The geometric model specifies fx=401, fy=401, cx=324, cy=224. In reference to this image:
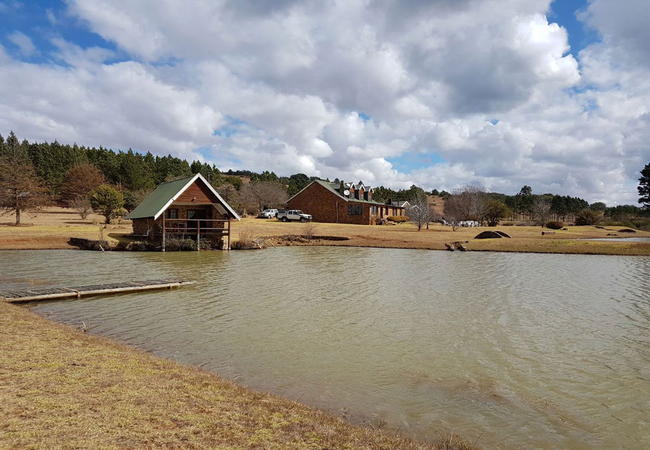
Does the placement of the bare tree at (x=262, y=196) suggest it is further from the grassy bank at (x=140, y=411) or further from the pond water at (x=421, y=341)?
the grassy bank at (x=140, y=411)

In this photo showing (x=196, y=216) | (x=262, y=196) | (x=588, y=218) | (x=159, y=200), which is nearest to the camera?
(x=159, y=200)

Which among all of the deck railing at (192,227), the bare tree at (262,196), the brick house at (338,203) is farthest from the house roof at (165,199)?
the bare tree at (262,196)

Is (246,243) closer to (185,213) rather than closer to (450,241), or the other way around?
(185,213)

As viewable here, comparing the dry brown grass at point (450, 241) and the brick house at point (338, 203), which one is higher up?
the brick house at point (338, 203)

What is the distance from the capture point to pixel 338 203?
2507 inches

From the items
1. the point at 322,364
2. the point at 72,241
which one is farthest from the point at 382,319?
the point at 72,241

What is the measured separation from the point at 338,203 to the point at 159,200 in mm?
33250

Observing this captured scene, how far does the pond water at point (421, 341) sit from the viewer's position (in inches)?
263

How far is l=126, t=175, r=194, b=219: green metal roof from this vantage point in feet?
108

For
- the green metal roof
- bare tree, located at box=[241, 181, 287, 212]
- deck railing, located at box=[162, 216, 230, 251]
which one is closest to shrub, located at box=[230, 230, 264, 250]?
deck railing, located at box=[162, 216, 230, 251]

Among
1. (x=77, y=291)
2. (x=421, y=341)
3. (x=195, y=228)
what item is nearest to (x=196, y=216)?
(x=195, y=228)

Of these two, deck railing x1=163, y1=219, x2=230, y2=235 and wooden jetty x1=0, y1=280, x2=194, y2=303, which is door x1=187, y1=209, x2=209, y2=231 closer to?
deck railing x1=163, y1=219, x2=230, y2=235

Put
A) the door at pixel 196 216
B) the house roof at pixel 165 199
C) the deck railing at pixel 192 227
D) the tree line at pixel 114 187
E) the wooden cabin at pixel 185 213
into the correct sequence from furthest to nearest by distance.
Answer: the tree line at pixel 114 187 → the door at pixel 196 216 → the deck railing at pixel 192 227 → the wooden cabin at pixel 185 213 → the house roof at pixel 165 199

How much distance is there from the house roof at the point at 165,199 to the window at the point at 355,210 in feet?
98.0
